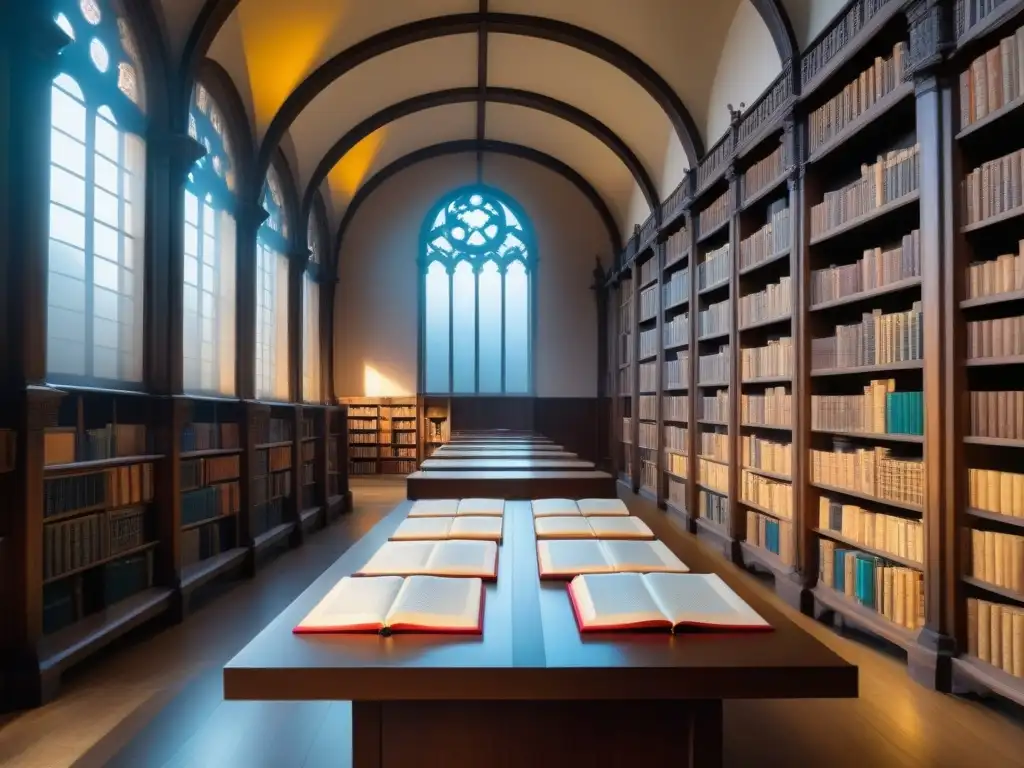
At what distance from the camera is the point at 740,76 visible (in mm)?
6590

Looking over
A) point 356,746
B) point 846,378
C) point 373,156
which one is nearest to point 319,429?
point 373,156

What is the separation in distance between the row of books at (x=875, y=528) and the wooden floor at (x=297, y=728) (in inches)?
21.6

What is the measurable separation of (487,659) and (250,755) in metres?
1.69

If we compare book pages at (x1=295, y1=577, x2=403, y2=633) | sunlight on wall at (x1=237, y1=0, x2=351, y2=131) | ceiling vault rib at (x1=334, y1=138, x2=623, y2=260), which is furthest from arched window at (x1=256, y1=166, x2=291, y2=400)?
book pages at (x1=295, y1=577, x2=403, y2=633)

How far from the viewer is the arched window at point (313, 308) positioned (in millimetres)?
10609

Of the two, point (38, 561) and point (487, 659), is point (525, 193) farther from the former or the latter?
point (487, 659)

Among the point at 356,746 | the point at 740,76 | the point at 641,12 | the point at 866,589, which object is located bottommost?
the point at 866,589

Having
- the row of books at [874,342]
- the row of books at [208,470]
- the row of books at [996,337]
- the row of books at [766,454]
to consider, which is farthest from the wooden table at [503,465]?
the row of books at [996,337]

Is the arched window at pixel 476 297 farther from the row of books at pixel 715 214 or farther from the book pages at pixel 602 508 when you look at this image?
the book pages at pixel 602 508

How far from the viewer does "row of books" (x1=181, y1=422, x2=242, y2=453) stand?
5.30m

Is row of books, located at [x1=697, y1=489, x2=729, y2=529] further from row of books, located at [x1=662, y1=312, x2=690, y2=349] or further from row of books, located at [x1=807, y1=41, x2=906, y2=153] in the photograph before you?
row of books, located at [x1=807, y1=41, x2=906, y2=153]

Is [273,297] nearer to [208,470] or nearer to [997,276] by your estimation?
[208,470]

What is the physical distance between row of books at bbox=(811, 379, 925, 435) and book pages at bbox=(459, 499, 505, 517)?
2.00 meters

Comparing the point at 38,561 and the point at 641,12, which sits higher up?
the point at 641,12
